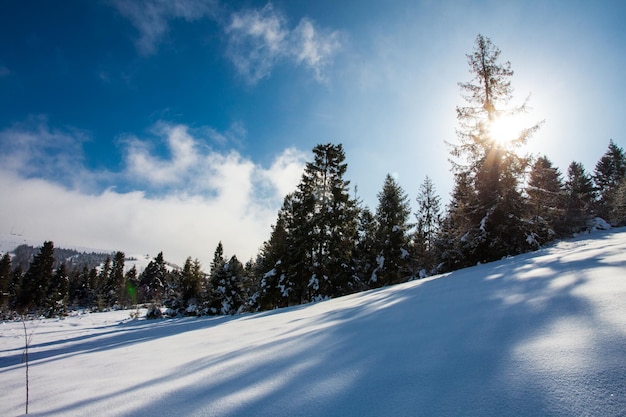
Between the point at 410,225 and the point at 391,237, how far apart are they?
2066 millimetres

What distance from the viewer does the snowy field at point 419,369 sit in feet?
5.40

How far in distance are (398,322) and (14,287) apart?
79.8 m

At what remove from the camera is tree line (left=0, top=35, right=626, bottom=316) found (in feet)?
40.3

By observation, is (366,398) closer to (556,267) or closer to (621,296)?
(621,296)

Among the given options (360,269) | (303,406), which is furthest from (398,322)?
(360,269)

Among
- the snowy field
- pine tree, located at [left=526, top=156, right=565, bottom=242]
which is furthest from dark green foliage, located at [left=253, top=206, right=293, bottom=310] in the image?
the snowy field

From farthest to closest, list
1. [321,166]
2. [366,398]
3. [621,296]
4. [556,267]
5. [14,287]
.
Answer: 1. [14,287]
2. [321,166]
3. [556,267]
4. [621,296]
5. [366,398]

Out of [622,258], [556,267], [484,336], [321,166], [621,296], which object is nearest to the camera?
[484,336]

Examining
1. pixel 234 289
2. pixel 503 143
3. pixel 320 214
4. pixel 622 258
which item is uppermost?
pixel 503 143

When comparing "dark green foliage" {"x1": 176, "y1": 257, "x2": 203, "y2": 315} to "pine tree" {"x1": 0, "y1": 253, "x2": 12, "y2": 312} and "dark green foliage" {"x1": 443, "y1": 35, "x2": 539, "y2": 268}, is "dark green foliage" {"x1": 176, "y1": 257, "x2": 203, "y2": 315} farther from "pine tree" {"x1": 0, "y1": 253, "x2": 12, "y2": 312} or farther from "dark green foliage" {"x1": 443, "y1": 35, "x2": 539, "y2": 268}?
"pine tree" {"x1": 0, "y1": 253, "x2": 12, "y2": 312}

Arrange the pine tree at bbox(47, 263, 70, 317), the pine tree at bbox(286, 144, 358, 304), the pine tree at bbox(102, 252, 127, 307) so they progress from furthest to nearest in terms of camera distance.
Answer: the pine tree at bbox(102, 252, 127, 307) → the pine tree at bbox(47, 263, 70, 317) → the pine tree at bbox(286, 144, 358, 304)

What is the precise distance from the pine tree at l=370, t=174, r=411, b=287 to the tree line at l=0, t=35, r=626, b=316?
8cm

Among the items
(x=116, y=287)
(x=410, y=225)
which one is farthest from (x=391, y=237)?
(x=116, y=287)

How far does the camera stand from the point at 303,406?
198 centimetres
